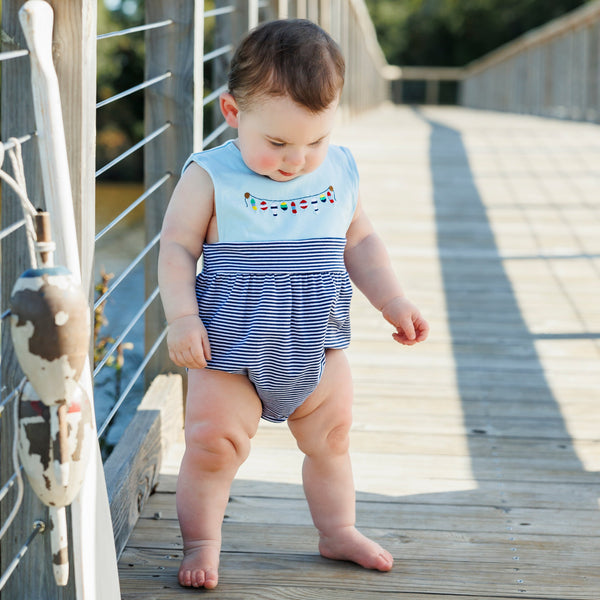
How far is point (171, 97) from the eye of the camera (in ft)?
7.23

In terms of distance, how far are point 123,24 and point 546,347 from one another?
62.3 feet

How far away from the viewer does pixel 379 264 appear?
1.71m

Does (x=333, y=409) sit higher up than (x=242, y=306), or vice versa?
(x=242, y=306)

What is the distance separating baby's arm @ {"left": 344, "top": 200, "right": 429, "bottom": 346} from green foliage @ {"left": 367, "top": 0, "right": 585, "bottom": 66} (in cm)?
3268

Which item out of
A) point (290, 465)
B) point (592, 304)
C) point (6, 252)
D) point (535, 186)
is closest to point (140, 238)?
point (535, 186)

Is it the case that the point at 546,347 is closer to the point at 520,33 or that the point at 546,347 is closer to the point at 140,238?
the point at 140,238

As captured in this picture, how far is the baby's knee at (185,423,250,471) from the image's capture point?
63.1 inches

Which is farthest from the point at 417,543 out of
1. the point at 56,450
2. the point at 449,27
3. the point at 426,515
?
the point at 449,27

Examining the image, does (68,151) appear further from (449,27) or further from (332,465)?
(449,27)

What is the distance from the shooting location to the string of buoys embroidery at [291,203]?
1.55 m

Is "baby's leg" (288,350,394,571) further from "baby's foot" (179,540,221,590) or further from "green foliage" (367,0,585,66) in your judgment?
"green foliage" (367,0,585,66)

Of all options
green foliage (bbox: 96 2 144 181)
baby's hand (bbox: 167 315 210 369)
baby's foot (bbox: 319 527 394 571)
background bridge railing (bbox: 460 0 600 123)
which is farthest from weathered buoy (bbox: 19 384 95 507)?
green foliage (bbox: 96 2 144 181)

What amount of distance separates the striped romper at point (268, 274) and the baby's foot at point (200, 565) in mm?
295

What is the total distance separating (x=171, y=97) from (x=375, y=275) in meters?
0.78
